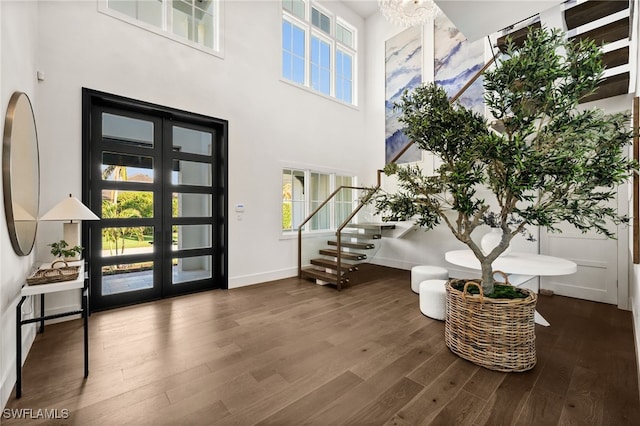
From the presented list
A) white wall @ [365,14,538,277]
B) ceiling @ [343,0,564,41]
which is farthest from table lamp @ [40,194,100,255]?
white wall @ [365,14,538,277]

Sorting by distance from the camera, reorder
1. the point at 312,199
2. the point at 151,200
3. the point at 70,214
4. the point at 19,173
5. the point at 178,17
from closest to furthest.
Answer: the point at 19,173, the point at 70,214, the point at 151,200, the point at 178,17, the point at 312,199

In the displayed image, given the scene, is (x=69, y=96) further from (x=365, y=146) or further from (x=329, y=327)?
(x=365, y=146)

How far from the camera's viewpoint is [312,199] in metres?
5.80

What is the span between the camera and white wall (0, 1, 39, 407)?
1826 mm

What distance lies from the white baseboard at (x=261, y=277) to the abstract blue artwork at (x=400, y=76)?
11.0ft

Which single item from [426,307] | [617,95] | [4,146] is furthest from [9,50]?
[617,95]

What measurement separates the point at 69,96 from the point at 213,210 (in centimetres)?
217

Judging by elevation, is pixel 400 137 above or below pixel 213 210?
above

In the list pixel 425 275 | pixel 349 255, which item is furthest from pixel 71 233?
pixel 425 275

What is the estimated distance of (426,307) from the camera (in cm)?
334

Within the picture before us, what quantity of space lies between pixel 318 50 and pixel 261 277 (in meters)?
4.90

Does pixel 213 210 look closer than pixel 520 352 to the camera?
No

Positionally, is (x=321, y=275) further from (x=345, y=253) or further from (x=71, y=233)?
(x=71, y=233)

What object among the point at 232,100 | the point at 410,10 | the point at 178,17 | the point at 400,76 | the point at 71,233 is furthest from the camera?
the point at 400,76
